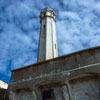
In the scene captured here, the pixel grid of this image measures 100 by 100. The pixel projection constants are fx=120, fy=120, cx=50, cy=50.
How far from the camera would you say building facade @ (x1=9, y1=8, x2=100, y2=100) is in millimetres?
7371

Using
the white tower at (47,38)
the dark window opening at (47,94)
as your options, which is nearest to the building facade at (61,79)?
the dark window opening at (47,94)

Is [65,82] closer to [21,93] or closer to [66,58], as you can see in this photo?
[66,58]

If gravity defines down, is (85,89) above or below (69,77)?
below

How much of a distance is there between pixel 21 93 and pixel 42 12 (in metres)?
14.7

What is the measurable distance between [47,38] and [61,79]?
369 inches

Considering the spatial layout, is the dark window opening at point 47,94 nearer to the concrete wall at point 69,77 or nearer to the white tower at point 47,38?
the concrete wall at point 69,77

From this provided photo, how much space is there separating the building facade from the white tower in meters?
5.41

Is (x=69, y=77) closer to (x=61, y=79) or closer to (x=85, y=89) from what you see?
(x=61, y=79)

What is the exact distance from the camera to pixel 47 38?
16562 mm

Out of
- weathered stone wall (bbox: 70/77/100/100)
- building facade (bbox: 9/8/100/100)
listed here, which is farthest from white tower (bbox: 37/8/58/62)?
weathered stone wall (bbox: 70/77/100/100)

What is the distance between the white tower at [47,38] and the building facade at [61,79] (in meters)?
5.41

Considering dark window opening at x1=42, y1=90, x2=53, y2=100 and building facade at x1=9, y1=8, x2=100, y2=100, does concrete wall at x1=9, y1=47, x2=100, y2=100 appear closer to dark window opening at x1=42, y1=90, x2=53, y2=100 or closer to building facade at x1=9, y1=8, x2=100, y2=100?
building facade at x1=9, y1=8, x2=100, y2=100

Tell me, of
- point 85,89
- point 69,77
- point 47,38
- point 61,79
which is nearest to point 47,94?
point 61,79

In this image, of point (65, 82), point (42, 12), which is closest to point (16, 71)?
point (65, 82)
